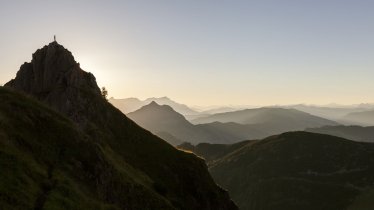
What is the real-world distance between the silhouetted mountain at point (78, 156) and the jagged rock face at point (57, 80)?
0.67 feet

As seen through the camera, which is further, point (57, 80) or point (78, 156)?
point (57, 80)

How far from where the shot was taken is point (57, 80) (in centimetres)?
8088

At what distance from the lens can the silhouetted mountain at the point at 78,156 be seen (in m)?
41.3

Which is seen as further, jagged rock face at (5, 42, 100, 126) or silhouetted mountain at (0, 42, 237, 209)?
jagged rock face at (5, 42, 100, 126)

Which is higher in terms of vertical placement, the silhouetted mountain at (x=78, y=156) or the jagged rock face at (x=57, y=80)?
the jagged rock face at (x=57, y=80)

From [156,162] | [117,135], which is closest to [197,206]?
[156,162]

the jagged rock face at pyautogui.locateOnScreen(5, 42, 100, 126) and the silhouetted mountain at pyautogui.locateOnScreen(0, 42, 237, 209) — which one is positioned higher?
the jagged rock face at pyautogui.locateOnScreen(5, 42, 100, 126)

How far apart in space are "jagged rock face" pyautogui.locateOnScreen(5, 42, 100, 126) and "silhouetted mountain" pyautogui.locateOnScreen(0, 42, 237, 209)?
0.20 m

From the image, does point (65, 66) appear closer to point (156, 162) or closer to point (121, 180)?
point (156, 162)

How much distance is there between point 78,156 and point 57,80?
33.0m

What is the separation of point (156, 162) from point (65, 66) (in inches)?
1085

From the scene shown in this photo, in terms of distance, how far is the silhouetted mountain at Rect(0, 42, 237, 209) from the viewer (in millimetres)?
41278

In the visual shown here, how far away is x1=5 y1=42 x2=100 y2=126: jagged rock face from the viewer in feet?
249

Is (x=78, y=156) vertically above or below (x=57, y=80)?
below
